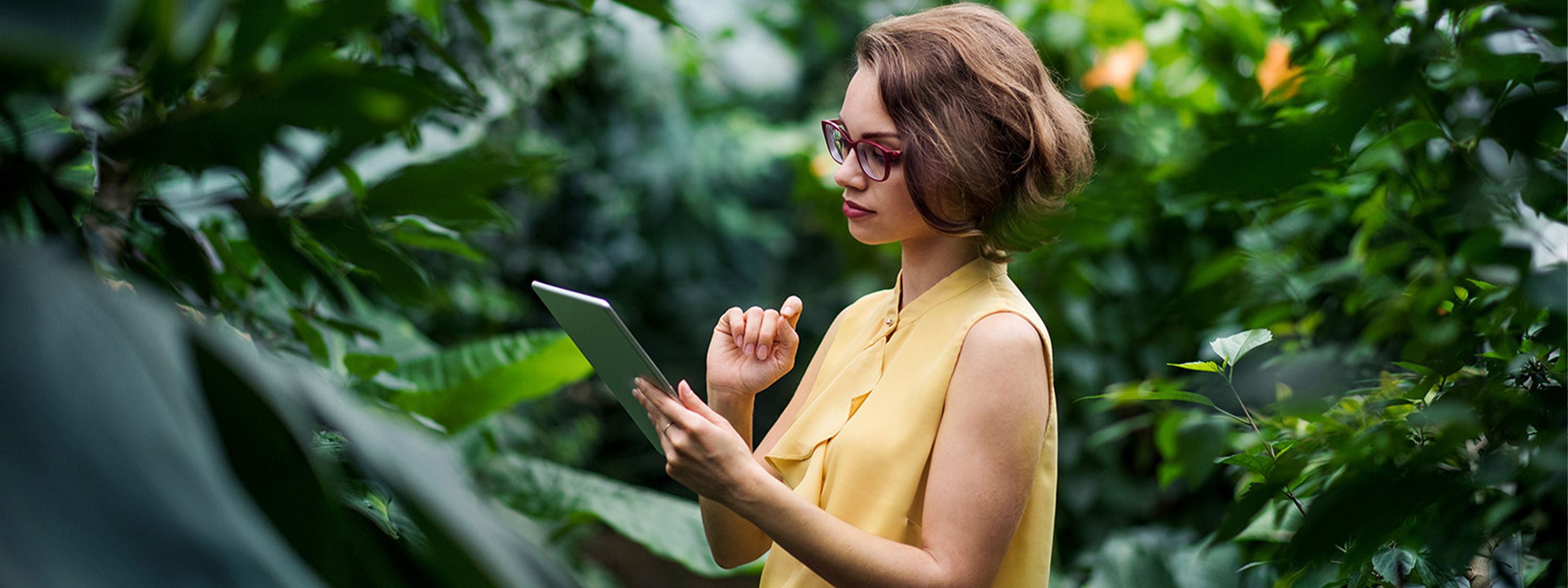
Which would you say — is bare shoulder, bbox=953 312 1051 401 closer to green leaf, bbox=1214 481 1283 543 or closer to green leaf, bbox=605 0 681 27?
green leaf, bbox=1214 481 1283 543

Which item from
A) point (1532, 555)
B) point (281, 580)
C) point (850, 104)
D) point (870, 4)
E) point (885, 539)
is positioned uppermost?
point (281, 580)

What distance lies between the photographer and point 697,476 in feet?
2.29

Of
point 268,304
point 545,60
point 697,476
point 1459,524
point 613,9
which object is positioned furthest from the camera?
point 613,9

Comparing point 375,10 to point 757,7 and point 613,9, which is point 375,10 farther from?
point 757,7

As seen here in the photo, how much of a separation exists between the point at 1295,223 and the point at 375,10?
4.02ft

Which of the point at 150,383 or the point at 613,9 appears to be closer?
the point at 150,383

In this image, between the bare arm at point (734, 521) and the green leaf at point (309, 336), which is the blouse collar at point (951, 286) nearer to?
the bare arm at point (734, 521)

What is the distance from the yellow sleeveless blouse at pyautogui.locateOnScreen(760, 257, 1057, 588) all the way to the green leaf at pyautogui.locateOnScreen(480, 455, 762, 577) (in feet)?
2.66

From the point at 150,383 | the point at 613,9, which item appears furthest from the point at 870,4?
the point at 150,383

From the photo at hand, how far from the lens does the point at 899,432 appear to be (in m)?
0.74

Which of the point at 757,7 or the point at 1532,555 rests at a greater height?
the point at 1532,555

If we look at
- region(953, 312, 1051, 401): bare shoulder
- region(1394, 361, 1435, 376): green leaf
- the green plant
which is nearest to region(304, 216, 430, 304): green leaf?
region(953, 312, 1051, 401): bare shoulder

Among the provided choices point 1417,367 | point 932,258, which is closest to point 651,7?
point 932,258

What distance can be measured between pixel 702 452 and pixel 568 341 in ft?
2.78
